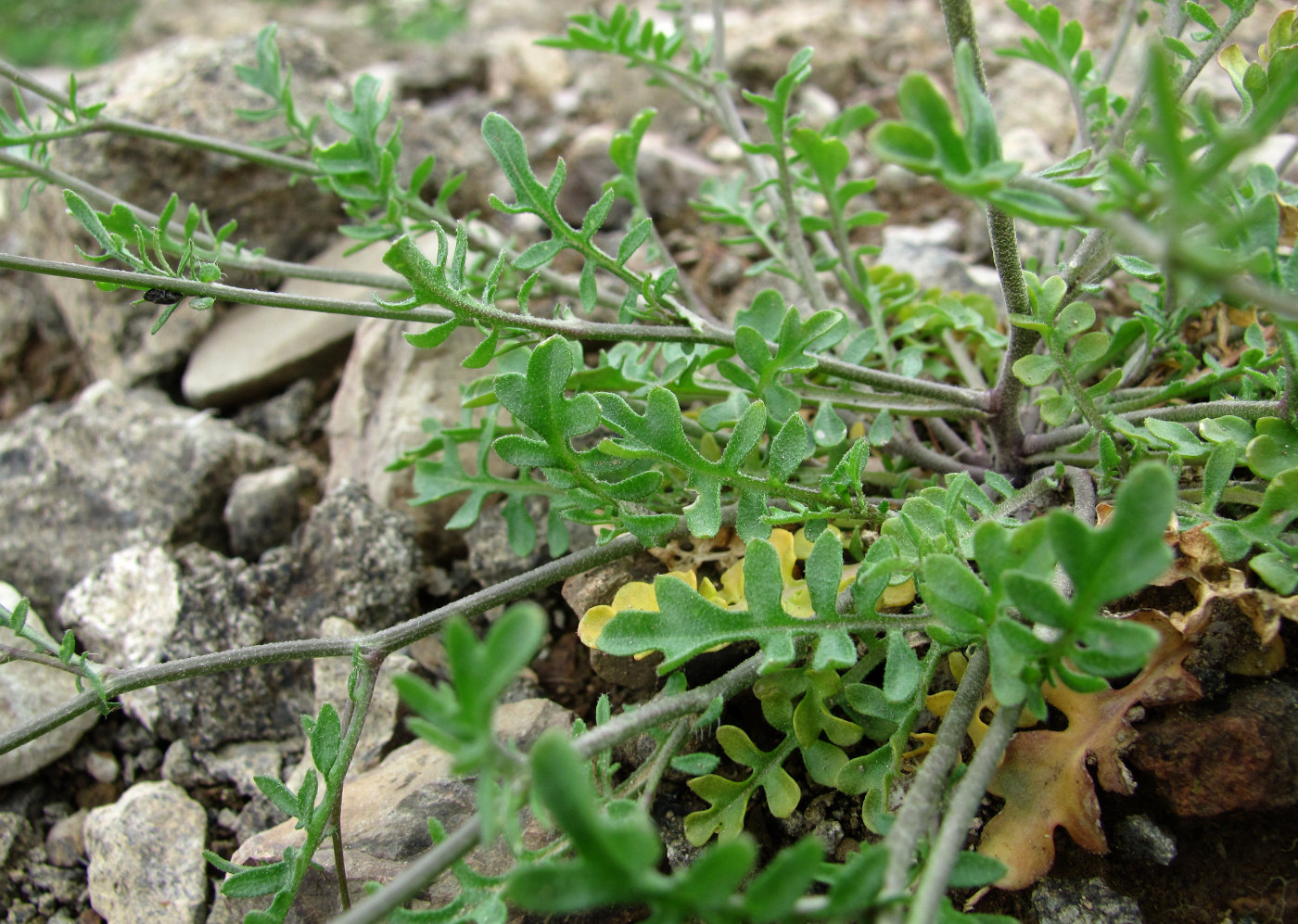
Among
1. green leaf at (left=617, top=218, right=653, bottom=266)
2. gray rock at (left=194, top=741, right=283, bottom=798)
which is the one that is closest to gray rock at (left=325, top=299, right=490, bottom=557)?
gray rock at (left=194, top=741, right=283, bottom=798)

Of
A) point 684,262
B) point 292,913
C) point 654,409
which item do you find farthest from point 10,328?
point 654,409

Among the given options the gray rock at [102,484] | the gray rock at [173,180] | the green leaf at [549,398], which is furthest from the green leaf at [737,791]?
the gray rock at [173,180]

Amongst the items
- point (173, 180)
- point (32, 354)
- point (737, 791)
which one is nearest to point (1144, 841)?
point (737, 791)

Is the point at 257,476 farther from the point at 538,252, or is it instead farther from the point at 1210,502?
the point at 1210,502

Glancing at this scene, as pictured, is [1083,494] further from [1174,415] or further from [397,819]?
[397,819]

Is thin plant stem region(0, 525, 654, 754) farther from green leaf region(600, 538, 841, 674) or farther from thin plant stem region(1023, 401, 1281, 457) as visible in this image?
thin plant stem region(1023, 401, 1281, 457)
